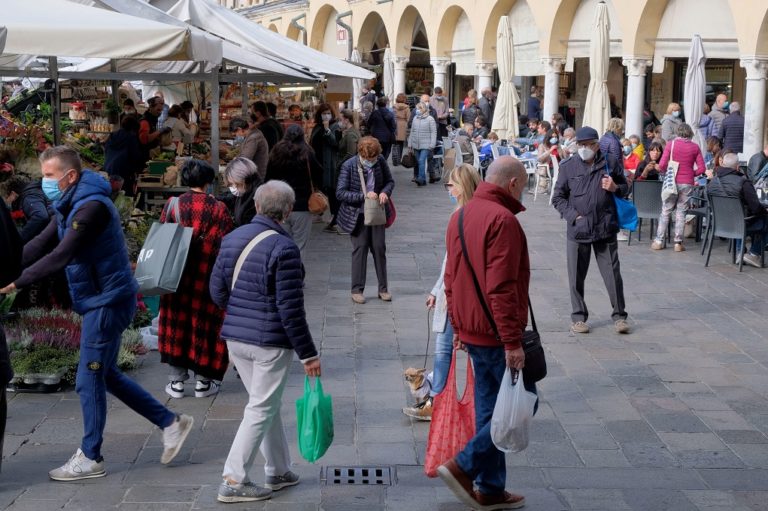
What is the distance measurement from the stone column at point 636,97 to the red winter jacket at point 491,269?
16.6 meters

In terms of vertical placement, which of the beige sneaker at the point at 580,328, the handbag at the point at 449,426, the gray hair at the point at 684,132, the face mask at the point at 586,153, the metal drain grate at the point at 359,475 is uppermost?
the gray hair at the point at 684,132

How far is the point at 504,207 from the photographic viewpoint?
16.5 feet

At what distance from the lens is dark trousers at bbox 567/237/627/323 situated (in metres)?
9.12

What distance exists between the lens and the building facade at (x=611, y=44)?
19.0m

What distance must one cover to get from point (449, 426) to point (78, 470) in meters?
1.81

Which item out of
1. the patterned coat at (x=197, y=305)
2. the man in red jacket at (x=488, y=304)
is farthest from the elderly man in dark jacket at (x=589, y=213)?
the man in red jacket at (x=488, y=304)

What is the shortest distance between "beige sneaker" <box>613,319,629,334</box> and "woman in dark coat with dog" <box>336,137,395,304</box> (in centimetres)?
219

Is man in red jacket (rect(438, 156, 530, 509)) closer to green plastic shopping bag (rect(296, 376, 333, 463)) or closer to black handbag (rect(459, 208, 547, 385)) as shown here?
black handbag (rect(459, 208, 547, 385))

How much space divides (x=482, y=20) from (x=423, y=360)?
20.9 metres

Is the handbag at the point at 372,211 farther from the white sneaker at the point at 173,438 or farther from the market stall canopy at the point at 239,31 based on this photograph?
the white sneaker at the point at 173,438

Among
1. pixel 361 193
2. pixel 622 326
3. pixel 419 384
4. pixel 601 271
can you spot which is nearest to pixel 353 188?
pixel 361 193

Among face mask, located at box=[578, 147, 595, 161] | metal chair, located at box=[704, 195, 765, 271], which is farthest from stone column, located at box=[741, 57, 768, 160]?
face mask, located at box=[578, 147, 595, 161]

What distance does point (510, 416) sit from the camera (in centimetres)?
493

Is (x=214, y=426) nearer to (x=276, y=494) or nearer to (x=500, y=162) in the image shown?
(x=276, y=494)
